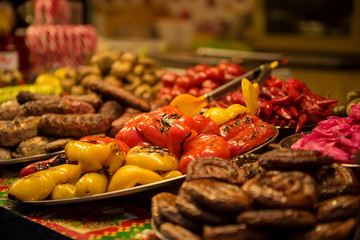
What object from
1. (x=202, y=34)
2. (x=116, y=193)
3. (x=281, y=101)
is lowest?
(x=202, y=34)

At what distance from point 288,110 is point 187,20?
4.40 metres

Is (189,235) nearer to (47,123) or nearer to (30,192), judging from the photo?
(30,192)

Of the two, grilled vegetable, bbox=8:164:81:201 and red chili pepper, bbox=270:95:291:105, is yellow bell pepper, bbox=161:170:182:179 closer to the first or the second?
grilled vegetable, bbox=8:164:81:201

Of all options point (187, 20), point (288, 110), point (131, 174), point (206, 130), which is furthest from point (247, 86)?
point (187, 20)

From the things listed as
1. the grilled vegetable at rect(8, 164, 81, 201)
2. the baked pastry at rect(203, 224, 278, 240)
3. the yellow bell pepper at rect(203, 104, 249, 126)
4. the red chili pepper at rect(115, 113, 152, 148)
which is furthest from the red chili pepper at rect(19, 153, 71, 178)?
the baked pastry at rect(203, 224, 278, 240)

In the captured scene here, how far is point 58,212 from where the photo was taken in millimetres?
1363

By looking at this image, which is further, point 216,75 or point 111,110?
point 216,75

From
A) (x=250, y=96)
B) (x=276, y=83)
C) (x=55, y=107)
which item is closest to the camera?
(x=250, y=96)

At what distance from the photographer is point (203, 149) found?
4.51 feet

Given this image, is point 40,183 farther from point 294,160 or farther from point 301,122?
point 301,122

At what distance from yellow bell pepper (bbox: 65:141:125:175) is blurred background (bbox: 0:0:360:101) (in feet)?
4.13

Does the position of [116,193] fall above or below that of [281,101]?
below

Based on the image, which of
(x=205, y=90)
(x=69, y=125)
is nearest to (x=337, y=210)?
(x=69, y=125)

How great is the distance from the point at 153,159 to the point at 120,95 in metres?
0.81
